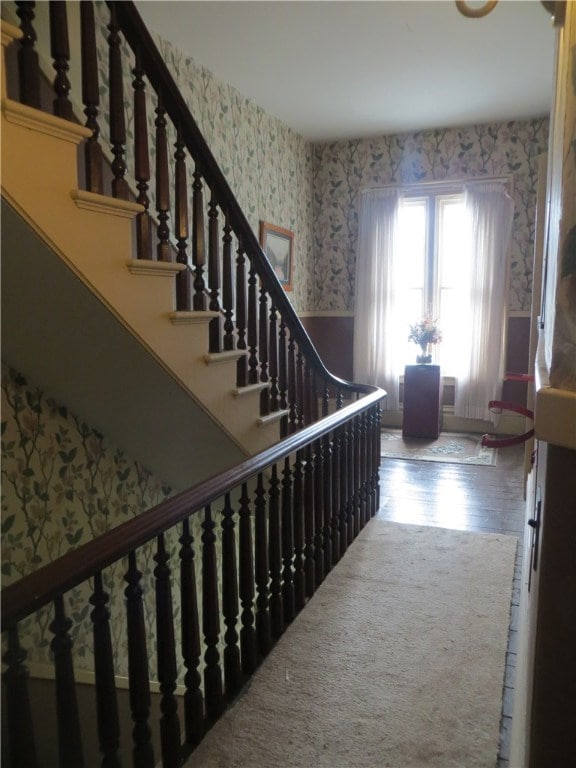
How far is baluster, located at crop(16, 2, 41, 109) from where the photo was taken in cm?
153

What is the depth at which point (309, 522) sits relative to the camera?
101 inches

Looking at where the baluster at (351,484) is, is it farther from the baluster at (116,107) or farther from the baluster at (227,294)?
the baluster at (116,107)

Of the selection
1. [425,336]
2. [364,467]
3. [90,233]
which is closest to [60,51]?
[90,233]

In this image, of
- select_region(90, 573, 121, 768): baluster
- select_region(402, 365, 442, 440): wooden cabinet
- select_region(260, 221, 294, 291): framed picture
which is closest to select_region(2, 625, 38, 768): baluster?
select_region(90, 573, 121, 768): baluster

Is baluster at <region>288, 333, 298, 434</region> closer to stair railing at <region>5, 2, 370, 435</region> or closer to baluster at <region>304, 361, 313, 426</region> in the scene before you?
stair railing at <region>5, 2, 370, 435</region>

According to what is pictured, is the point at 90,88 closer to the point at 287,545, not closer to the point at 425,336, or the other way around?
the point at 287,545

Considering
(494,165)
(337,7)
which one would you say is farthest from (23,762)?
(494,165)

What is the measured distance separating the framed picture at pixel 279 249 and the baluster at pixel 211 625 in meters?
4.19

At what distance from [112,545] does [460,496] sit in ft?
11.0

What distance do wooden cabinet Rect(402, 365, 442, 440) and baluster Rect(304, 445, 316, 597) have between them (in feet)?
11.9

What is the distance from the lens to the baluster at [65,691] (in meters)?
1.16

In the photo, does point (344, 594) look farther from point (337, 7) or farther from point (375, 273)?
point (375, 273)

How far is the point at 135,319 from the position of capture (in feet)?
6.28

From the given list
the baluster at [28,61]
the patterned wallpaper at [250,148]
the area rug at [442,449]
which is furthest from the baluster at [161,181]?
the area rug at [442,449]
